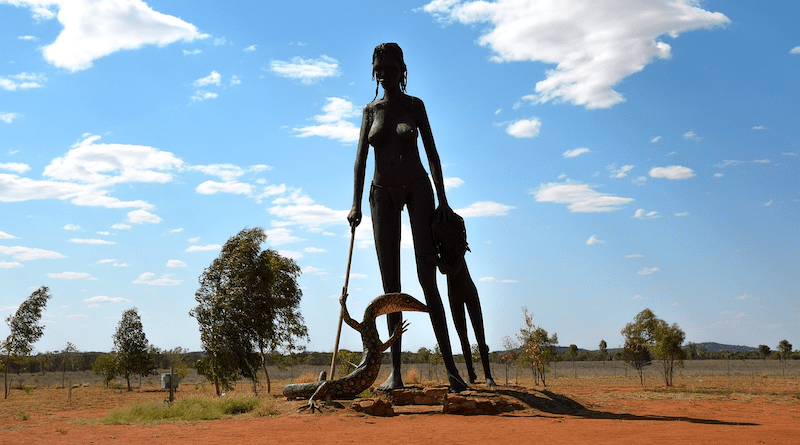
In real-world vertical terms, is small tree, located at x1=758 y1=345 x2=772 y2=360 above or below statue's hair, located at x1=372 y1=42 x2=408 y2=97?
below

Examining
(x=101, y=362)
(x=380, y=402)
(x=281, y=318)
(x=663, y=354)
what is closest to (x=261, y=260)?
(x=281, y=318)

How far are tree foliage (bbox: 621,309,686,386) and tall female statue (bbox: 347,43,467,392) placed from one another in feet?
62.1

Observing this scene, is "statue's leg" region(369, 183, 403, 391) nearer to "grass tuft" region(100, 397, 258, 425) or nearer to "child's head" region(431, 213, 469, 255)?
"child's head" region(431, 213, 469, 255)

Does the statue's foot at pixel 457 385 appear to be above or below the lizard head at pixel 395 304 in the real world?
below

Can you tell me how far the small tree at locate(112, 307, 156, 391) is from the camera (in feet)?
125

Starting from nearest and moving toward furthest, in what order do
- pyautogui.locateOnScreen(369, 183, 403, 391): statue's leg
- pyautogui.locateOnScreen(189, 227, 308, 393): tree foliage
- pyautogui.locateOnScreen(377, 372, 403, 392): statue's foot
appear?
pyautogui.locateOnScreen(377, 372, 403, 392): statue's foot, pyautogui.locateOnScreen(369, 183, 403, 391): statue's leg, pyautogui.locateOnScreen(189, 227, 308, 393): tree foliage

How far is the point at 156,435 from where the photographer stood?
939cm

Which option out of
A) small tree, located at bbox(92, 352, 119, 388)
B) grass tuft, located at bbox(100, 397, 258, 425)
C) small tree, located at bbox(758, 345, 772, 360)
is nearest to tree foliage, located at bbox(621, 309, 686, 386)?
grass tuft, located at bbox(100, 397, 258, 425)

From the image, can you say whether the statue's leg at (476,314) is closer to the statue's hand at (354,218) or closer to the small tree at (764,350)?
the statue's hand at (354,218)

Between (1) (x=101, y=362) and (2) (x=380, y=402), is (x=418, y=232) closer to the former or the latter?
(2) (x=380, y=402)

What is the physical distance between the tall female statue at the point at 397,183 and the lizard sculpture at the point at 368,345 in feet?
1.36

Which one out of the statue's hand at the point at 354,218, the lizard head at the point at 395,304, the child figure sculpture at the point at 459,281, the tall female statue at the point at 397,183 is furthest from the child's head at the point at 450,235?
the statue's hand at the point at 354,218

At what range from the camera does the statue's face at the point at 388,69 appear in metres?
12.2

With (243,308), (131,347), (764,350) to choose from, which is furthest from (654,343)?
(764,350)
